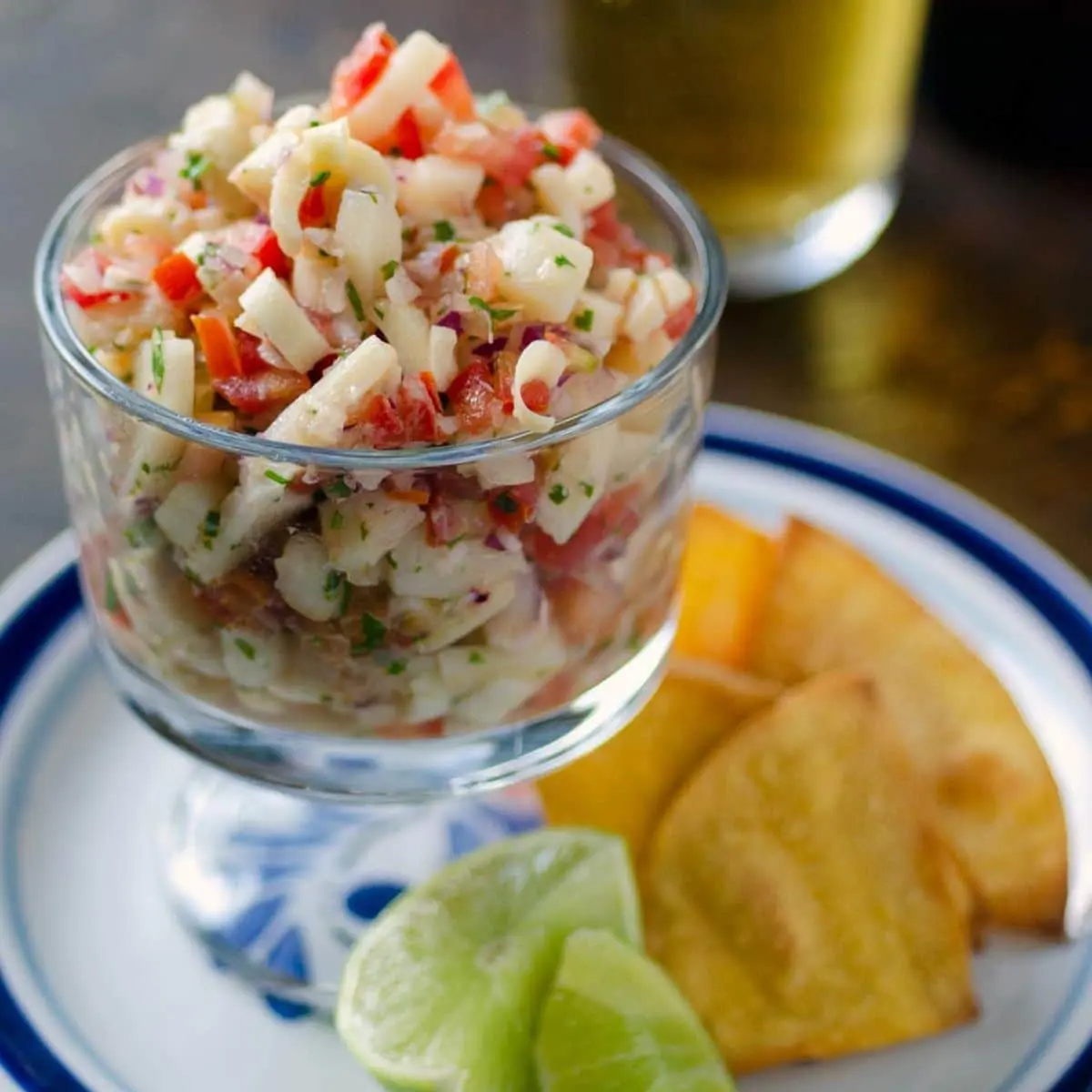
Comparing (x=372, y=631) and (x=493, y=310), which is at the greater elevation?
(x=493, y=310)

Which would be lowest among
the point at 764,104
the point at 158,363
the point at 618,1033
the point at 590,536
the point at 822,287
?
the point at 822,287

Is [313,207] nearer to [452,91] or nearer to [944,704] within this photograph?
[452,91]

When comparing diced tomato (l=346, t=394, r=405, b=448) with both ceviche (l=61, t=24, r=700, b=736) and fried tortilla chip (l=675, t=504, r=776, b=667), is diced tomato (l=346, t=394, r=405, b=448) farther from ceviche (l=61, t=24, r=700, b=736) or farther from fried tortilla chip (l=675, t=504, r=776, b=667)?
fried tortilla chip (l=675, t=504, r=776, b=667)

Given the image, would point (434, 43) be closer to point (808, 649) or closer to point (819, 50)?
point (808, 649)

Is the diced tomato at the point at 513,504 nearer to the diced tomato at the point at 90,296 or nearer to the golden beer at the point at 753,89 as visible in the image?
the diced tomato at the point at 90,296

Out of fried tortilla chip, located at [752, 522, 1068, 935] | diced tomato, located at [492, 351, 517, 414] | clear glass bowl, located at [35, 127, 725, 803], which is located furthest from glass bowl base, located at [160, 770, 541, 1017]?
diced tomato, located at [492, 351, 517, 414]

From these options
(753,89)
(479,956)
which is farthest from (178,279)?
(753,89)

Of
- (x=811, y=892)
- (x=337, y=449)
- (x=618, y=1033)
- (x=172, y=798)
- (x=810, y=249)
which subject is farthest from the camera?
(x=810, y=249)
